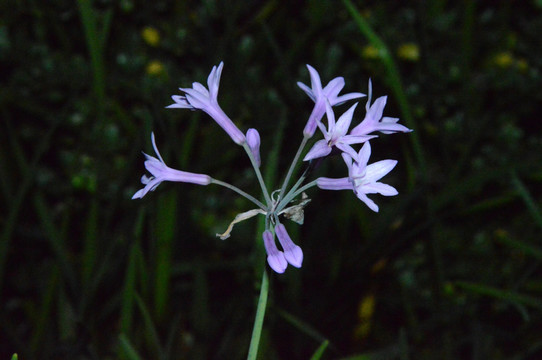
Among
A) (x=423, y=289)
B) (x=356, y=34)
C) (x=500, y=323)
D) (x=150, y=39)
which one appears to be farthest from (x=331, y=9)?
(x=500, y=323)

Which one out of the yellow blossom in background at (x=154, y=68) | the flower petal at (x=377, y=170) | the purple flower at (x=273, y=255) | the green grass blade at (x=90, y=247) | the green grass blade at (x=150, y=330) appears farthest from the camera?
the yellow blossom in background at (x=154, y=68)

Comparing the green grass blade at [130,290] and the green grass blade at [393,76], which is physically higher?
the green grass blade at [393,76]

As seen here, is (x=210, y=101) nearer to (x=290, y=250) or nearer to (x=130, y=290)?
(x=290, y=250)

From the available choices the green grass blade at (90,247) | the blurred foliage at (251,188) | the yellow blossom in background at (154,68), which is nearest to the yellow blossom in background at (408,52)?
the blurred foliage at (251,188)

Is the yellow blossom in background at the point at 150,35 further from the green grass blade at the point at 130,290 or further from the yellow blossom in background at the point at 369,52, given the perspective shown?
the green grass blade at the point at 130,290

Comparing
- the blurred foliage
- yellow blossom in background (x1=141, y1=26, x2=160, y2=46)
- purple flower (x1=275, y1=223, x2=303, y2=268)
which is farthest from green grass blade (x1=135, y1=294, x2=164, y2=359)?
yellow blossom in background (x1=141, y1=26, x2=160, y2=46)

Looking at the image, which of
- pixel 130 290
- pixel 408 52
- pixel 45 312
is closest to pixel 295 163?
pixel 130 290

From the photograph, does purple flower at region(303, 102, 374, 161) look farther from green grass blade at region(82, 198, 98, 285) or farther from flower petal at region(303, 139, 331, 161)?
green grass blade at region(82, 198, 98, 285)
